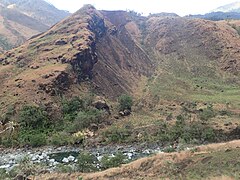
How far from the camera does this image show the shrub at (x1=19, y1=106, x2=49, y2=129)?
62.6 meters

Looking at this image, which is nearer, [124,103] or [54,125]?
[54,125]

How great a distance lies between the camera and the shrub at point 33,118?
205ft

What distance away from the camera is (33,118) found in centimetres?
6284

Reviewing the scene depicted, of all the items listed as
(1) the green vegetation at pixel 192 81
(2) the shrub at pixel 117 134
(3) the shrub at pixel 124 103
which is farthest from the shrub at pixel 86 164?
(1) the green vegetation at pixel 192 81

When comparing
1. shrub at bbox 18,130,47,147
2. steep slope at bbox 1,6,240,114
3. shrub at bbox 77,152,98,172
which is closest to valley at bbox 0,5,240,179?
shrub at bbox 77,152,98,172

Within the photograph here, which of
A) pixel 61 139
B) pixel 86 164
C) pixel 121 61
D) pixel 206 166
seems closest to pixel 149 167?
pixel 206 166

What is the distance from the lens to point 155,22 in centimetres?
15638

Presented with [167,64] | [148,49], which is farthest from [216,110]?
[148,49]

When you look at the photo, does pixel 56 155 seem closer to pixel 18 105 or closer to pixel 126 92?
pixel 18 105

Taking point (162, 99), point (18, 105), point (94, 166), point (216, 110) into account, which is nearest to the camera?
point (94, 166)

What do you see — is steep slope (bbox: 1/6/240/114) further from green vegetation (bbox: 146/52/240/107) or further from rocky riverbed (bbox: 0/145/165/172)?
rocky riverbed (bbox: 0/145/165/172)

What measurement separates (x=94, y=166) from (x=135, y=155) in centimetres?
1083

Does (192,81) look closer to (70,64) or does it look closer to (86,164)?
(70,64)

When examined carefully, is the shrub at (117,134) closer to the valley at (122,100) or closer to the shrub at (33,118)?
the valley at (122,100)
